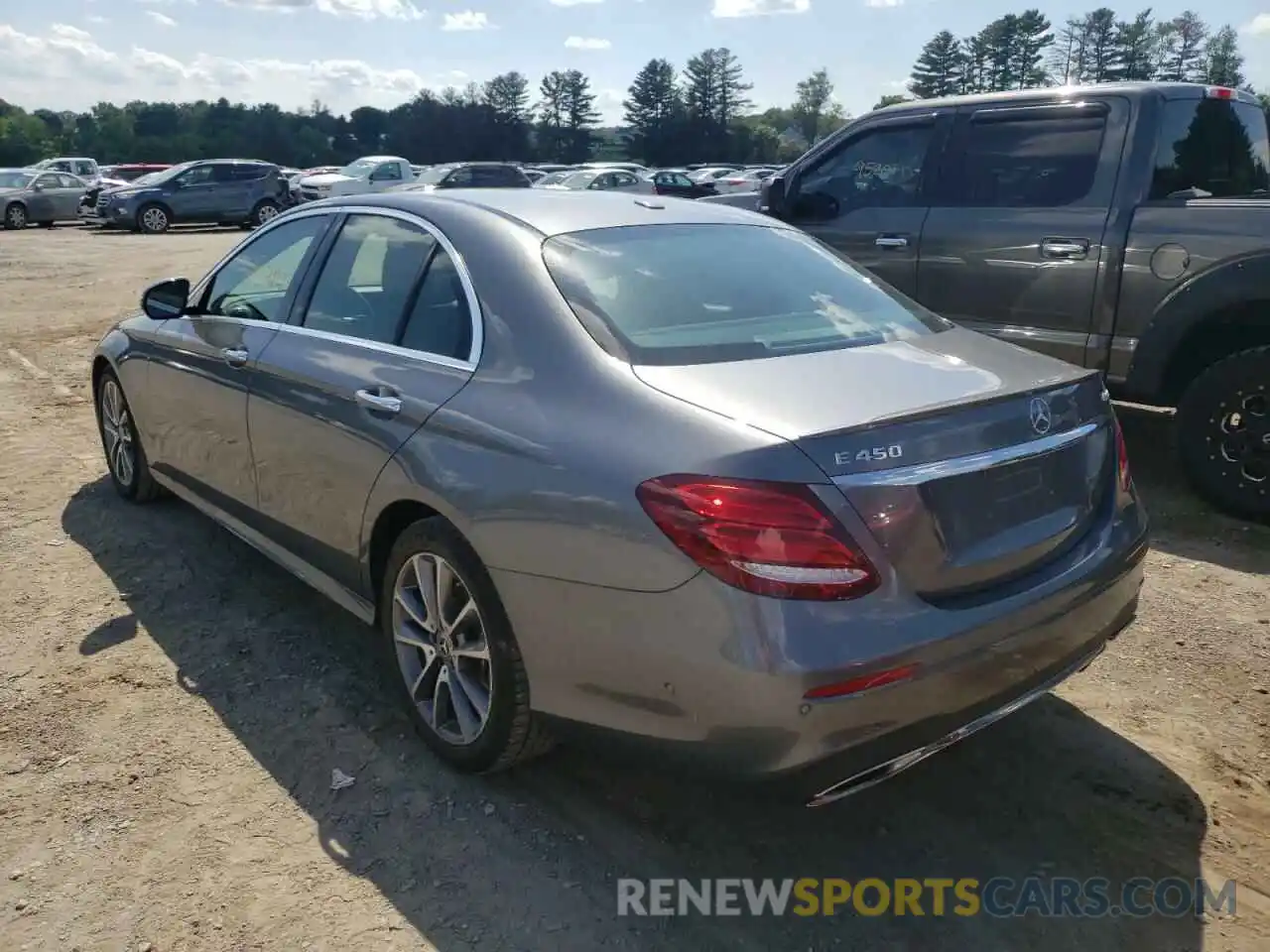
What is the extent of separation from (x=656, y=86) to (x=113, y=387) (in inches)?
4153

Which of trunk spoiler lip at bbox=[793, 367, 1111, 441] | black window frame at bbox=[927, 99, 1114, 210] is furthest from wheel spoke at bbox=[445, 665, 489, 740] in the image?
black window frame at bbox=[927, 99, 1114, 210]

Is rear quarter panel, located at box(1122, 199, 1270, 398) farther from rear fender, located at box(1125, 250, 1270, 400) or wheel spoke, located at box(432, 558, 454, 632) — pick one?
wheel spoke, located at box(432, 558, 454, 632)

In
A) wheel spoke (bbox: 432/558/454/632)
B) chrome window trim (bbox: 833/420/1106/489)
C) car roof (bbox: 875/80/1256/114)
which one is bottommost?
wheel spoke (bbox: 432/558/454/632)

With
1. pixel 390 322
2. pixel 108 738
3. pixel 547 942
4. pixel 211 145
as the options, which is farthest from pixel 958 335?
pixel 211 145

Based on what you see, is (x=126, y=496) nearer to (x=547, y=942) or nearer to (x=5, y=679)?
(x=5, y=679)

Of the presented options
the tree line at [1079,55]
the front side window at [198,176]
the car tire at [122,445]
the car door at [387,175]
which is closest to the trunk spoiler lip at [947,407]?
the car tire at [122,445]

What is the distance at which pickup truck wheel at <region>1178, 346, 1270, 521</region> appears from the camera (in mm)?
4961

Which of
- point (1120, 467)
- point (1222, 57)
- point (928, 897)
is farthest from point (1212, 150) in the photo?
point (1222, 57)

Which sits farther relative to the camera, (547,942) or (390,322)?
(390,322)

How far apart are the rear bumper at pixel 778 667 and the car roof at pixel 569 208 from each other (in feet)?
4.10

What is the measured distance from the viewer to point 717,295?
10.5 ft

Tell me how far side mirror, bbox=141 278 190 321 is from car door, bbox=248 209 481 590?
1094 mm

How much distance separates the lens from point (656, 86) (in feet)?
341

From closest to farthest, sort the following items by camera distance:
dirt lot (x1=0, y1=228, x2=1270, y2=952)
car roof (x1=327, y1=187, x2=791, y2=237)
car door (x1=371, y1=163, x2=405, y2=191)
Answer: dirt lot (x1=0, y1=228, x2=1270, y2=952) < car roof (x1=327, y1=187, x2=791, y2=237) < car door (x1=371, y1=163, x2=405, y2=191)
